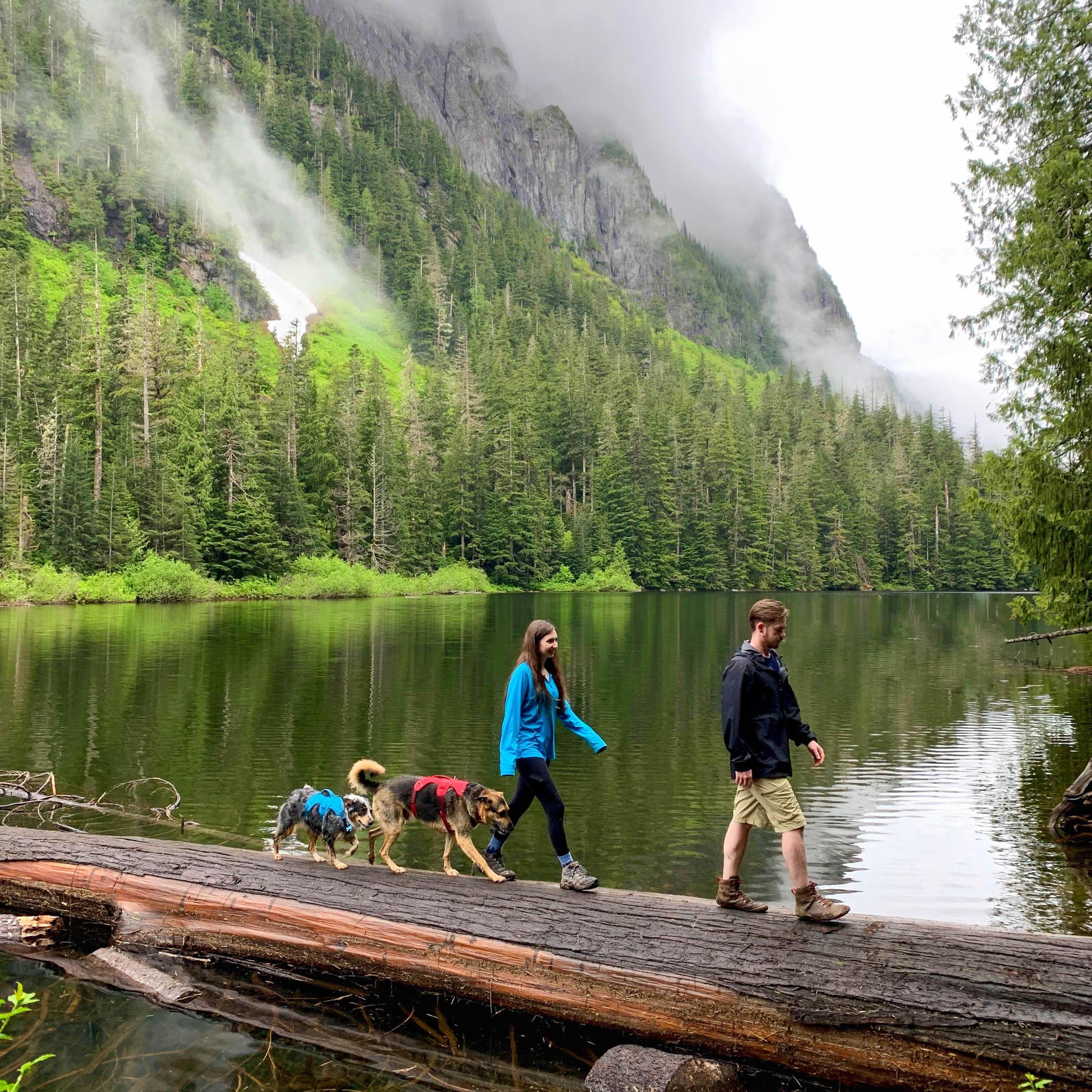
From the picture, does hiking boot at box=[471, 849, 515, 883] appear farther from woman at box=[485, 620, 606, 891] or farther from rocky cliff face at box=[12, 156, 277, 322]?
rocky cliff face at box=[12, 156, 277, 322]

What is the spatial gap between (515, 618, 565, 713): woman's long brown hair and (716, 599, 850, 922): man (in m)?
1.38

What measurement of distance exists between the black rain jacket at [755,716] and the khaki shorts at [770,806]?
63 millimetres

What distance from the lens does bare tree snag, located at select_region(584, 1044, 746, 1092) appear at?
4656 mm

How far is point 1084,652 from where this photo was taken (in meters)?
30.0

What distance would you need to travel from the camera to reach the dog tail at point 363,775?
7.12 meters

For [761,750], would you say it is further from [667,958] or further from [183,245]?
[183,245]

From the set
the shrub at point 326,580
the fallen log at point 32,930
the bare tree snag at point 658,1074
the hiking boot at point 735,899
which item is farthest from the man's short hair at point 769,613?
the shrub at point 326,580

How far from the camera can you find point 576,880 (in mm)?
6051

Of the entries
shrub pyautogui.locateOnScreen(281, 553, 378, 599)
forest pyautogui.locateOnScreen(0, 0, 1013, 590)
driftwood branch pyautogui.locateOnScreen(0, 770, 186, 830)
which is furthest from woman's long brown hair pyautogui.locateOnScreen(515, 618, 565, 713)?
shrub pyautogui.locateOnScreen(281, 553, 378, 599)

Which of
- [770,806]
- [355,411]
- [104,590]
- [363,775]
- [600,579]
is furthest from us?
[600,579]

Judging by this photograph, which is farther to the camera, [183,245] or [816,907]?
[183,245]

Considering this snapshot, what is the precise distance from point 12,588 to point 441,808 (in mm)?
49253

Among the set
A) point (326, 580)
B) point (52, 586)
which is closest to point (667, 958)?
point (52, 586)

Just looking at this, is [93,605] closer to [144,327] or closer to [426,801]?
[144,327]
